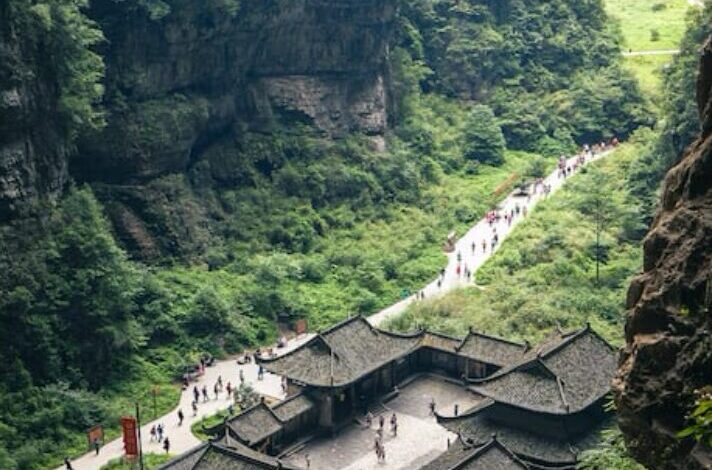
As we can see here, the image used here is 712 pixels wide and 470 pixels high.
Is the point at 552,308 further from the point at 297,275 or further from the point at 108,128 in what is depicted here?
the point at 108,128

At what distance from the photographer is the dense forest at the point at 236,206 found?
52.3 meters

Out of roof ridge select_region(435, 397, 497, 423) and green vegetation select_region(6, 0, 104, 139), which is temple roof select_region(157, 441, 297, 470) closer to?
roof ridge select_region(435, 397, 497, 423)

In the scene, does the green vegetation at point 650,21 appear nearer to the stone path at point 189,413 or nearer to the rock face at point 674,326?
the stone path at point 189,413

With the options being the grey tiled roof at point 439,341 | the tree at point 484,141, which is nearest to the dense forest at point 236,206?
the tree at point 484,141

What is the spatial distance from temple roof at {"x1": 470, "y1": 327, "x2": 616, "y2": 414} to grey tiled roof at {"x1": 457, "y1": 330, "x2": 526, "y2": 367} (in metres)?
5.96

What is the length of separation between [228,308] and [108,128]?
1348cm

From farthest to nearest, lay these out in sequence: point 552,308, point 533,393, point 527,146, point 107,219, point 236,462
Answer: point 527,146
point 107,219
point 552,308
point 533,393
point 236,462

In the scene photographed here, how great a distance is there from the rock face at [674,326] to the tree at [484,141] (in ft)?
250

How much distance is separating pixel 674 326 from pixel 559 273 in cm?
5028

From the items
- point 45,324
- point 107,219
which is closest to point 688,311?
point 45,324

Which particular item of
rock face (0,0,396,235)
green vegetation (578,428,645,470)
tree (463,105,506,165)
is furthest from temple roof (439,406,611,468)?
tree (463,105,506,165)

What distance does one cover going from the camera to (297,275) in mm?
67125

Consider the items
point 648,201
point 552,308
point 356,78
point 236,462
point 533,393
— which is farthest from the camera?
point 356,78

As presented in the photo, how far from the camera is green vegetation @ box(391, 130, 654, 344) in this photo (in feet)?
190
